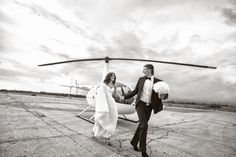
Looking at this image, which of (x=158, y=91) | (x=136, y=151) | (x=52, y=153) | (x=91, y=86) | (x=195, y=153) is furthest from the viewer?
(x=91, y=86)

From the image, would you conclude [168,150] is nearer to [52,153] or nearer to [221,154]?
[221,154]

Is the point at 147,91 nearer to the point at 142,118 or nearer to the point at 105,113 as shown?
the point at 142,118

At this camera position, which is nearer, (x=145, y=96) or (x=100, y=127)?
(x=145, y=96)

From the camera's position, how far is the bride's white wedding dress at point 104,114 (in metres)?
3.95

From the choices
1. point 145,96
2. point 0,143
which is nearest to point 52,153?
point 0,143

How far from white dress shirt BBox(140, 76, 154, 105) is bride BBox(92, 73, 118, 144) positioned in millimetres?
910

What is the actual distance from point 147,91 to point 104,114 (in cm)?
117

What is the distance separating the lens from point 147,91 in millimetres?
3629

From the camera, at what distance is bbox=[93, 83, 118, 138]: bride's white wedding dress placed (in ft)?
13.0

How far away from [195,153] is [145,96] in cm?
187

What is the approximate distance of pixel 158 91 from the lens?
3.35 m

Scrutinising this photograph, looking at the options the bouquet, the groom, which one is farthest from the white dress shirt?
the bouquet

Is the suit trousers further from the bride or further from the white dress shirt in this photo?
the bride

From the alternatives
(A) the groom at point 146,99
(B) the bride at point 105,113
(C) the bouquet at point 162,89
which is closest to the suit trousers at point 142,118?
(A) the groom at point 146,99
